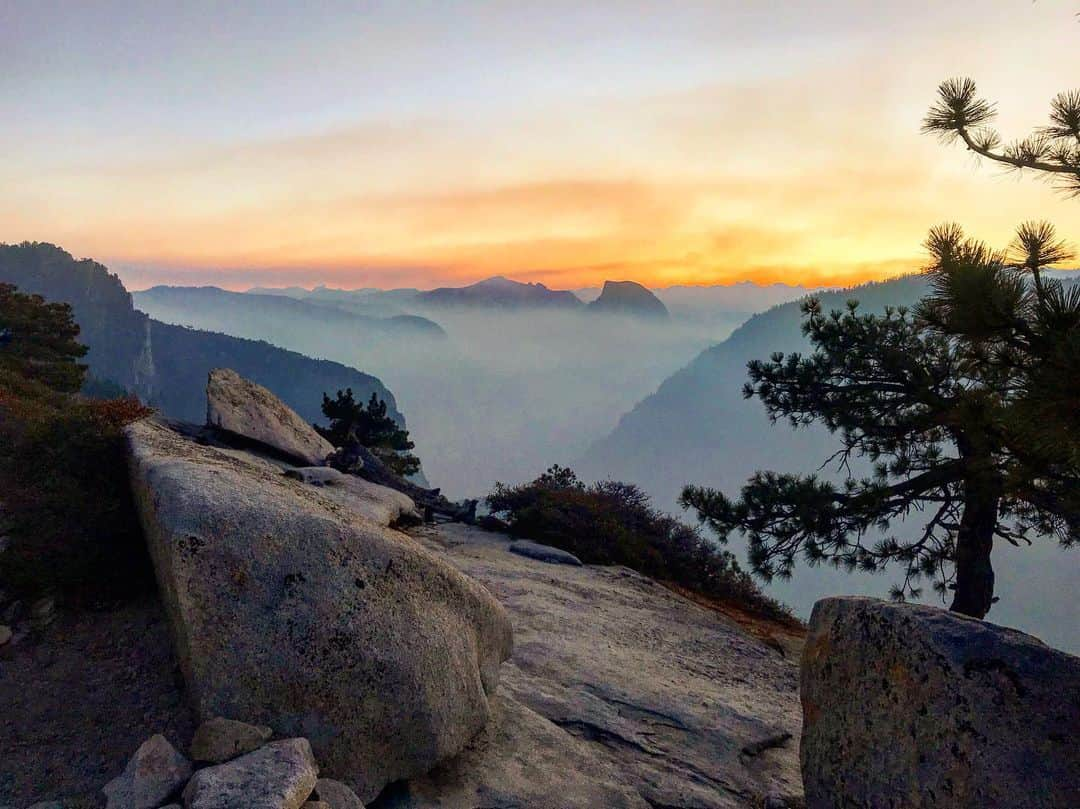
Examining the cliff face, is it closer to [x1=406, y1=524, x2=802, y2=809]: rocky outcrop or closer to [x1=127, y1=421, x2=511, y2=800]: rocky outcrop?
[x1=406, y1=524, x2=802, y2=809]: rocky outcrop

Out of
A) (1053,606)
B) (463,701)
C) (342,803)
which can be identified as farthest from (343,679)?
(1053,606)

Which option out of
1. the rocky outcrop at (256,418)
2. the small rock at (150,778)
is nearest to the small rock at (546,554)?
the rocky outcrop at (256,418)

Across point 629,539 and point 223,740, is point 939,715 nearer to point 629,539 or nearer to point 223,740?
point 223,740

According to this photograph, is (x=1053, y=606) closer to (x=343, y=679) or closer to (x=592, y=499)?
(x=592, y=499)

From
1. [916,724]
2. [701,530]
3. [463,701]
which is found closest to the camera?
[916,724]

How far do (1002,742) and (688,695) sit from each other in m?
4.49

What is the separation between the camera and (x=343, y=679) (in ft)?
16.4

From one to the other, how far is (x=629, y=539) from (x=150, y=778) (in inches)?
538

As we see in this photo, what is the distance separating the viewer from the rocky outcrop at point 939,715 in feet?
14.8

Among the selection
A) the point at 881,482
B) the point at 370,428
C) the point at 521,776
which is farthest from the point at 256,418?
the point at 881,482

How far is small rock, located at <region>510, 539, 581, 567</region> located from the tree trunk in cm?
750

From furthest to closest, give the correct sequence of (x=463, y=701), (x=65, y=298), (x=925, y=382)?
(x=65, y=298) → (x=925, y=382) → (x=463, y=701)

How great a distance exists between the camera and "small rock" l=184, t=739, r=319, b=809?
12.5 feet

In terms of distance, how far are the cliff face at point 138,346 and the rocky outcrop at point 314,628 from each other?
491ft
